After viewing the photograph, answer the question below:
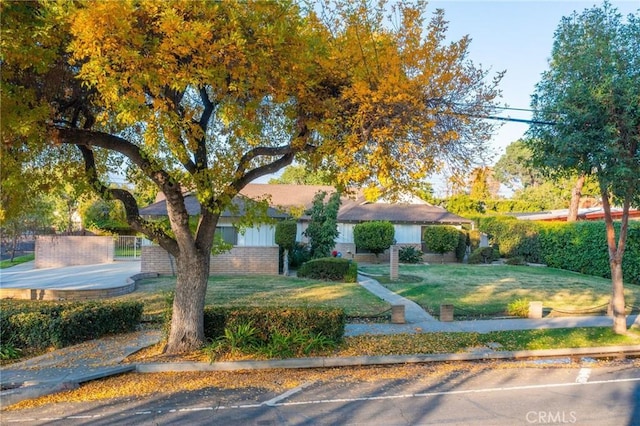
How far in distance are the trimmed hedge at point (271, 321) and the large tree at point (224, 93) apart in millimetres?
557

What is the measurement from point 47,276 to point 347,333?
1576 cm

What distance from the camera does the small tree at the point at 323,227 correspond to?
2262cm

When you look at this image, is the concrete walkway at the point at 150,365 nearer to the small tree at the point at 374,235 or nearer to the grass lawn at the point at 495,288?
the grass lawn at the point at 495,288

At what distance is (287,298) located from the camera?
1405cm

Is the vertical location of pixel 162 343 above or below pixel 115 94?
below

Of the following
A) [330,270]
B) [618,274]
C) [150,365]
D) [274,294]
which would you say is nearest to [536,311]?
[618,274]

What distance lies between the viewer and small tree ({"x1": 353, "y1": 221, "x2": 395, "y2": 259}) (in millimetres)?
26578

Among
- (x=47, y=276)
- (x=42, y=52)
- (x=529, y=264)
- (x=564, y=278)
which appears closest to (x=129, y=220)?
(x=42, y=52)

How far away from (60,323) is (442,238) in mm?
22558

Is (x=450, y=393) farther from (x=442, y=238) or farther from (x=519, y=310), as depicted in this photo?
(x=442, y=238)

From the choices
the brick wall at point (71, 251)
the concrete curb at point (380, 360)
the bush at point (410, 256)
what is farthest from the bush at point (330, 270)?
the brick wall at point (71, 251)

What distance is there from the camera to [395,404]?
20.5 feet

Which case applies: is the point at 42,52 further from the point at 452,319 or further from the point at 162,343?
the point at 452,319

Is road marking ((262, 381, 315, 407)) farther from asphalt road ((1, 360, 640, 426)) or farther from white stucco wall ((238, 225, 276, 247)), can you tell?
white stucco wall ((238, 225, 276, 247))
